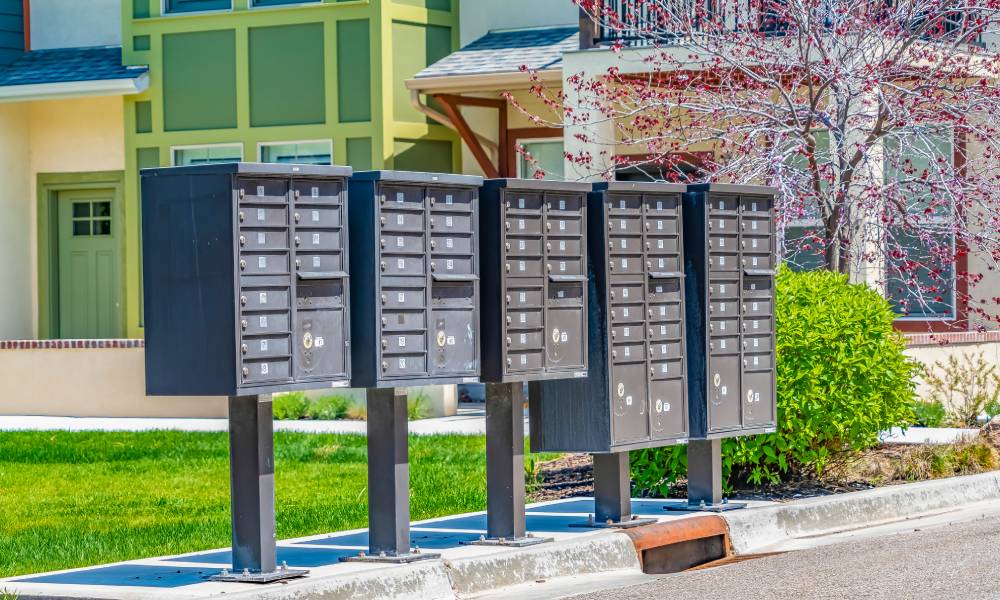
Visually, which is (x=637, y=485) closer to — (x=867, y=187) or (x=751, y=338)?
(x=751, y=338)

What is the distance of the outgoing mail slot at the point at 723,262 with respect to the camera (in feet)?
34.1

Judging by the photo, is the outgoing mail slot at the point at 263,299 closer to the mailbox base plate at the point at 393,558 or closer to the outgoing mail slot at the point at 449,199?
the outgoing mail slot at the point at 449,199

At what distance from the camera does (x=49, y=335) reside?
23.2 m

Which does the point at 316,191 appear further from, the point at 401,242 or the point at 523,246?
the point at 523,246

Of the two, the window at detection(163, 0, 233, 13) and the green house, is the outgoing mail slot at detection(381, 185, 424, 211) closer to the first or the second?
the green house

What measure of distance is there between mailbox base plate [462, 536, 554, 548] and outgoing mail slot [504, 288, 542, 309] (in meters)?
1.25

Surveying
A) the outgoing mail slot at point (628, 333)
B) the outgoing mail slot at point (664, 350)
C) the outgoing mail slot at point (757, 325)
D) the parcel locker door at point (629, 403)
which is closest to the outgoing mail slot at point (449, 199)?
the outgoing mail slot at point (628, 333)

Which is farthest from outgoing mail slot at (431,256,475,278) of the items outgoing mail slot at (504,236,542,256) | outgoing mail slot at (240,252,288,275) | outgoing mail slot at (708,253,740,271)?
outgoing mail slot at (708,253,740,271)

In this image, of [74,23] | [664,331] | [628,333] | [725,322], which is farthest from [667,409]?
[74,23]

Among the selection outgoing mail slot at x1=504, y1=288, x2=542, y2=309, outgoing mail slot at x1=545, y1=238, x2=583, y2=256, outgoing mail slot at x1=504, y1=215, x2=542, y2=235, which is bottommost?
outgoing mail slot at x1=504, y1=288, x2=542, y2=309

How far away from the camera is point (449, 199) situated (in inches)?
→ 348

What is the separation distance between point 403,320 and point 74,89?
561 inches

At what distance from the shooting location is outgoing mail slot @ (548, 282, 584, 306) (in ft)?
30.8

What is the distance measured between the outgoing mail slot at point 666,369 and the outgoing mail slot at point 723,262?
0.64 meters
